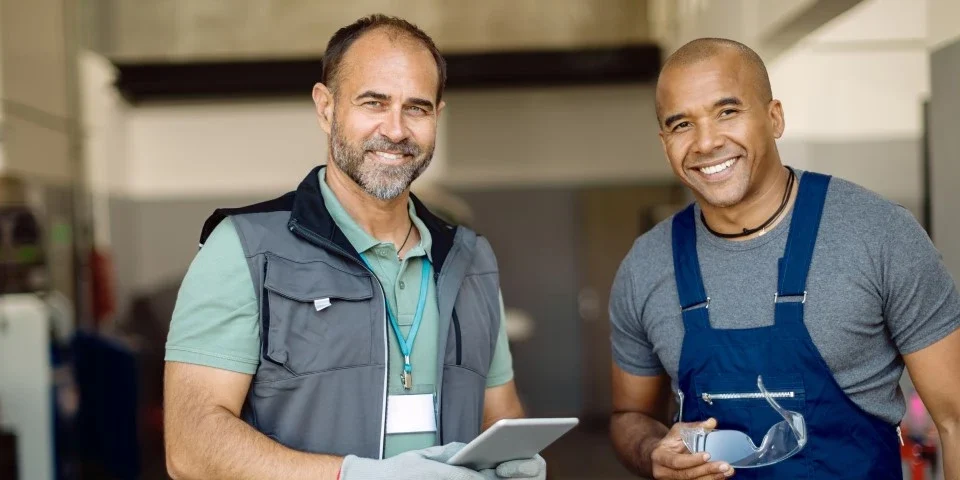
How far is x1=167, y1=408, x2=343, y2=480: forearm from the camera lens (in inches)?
64.9

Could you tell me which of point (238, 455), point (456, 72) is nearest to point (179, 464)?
point (238, 455)

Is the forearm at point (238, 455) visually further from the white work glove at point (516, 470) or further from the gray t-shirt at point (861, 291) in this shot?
the gray t-shirt at point (861, 291)

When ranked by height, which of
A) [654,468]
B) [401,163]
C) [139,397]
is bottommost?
[139,397]

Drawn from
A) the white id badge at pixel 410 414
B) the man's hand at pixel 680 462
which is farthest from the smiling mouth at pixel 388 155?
the man's hand at pixel 680 462

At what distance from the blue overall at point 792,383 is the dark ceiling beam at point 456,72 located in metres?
4.97

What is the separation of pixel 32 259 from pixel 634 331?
154 inches

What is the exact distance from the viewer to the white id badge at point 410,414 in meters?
1.82

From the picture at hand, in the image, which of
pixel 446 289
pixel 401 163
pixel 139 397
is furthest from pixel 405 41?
pixel 139 397

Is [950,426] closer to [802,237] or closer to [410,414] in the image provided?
[802,237]

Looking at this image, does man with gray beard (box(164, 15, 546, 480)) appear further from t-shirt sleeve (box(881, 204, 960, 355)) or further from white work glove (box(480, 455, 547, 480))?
t-shirt sleeve (box(881, 204, 960, 355))

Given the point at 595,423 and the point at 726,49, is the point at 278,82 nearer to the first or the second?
the point at 595,423

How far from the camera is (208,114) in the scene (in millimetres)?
7172

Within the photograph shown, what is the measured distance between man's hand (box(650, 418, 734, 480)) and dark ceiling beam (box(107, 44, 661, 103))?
5100mm

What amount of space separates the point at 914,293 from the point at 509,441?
0.82 m
